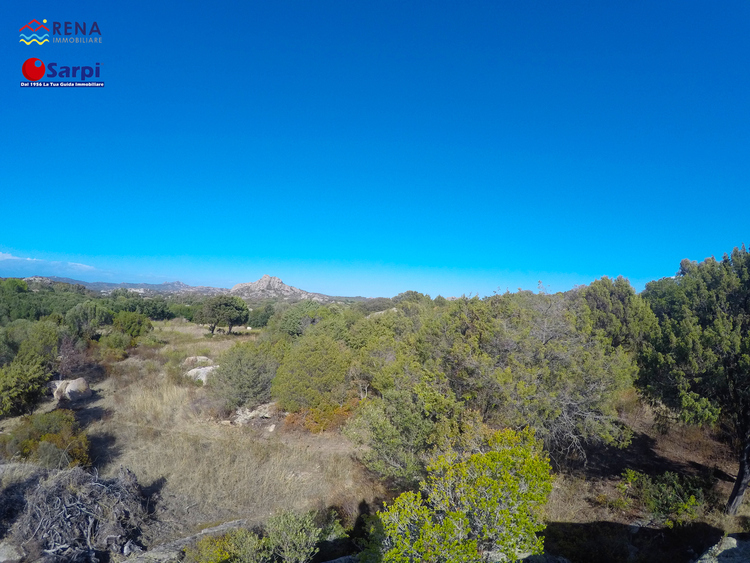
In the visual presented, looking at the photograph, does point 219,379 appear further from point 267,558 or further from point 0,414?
point 267,558

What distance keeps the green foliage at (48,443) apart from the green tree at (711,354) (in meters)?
17.5

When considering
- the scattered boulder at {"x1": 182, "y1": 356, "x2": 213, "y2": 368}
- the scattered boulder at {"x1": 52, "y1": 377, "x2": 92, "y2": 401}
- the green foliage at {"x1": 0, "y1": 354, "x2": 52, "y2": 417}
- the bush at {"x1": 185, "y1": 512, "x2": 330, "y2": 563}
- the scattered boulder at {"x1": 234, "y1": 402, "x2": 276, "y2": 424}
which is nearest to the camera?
the bush at {"x1": 185, "y1": 512, "x2": 330, "y2": 563}

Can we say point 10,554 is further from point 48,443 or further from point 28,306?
point 28,306

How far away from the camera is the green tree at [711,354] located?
7.98 m

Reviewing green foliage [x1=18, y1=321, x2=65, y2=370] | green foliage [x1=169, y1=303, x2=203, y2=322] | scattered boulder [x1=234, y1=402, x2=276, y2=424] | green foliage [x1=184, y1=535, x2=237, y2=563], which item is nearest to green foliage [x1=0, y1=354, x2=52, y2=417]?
green foliage [x1=18, y1=321, x2=65, y2=370]

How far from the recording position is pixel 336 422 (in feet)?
52.4

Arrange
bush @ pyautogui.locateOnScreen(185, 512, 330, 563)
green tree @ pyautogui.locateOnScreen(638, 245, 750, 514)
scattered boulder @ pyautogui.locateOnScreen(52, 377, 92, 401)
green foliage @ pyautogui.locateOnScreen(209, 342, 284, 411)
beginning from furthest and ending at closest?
scattered boulder @ pyautogui.locateOnScreen(52, 377, 92, 401)
green foliage @ pyautogui.locateOnScreen(209, 342, 284, 411)
green tree @ pyautogui.locateOnScreen(638, 245, 750, 514)
bush @ pyautogui.locateOnScreen(185, 512, 330, 563)

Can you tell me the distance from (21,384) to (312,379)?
13.5 metres

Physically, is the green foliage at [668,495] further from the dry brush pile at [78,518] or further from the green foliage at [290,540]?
the dry brush pile at [78,518]

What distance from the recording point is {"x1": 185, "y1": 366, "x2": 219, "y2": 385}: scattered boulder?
2189 centimetres

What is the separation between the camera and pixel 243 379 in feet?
57.4

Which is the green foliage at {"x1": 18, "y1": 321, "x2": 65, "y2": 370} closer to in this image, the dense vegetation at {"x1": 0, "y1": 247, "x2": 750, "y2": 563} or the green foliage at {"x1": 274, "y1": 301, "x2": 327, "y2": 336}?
the dense vegetation at {"x1": 0, "y1": 247, "x2": 750, "y2": 563}

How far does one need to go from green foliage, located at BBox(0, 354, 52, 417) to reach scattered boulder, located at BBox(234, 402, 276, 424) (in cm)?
968

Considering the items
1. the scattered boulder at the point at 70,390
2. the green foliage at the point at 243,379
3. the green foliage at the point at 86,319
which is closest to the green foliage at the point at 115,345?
the green foliage at the point at 86,319
